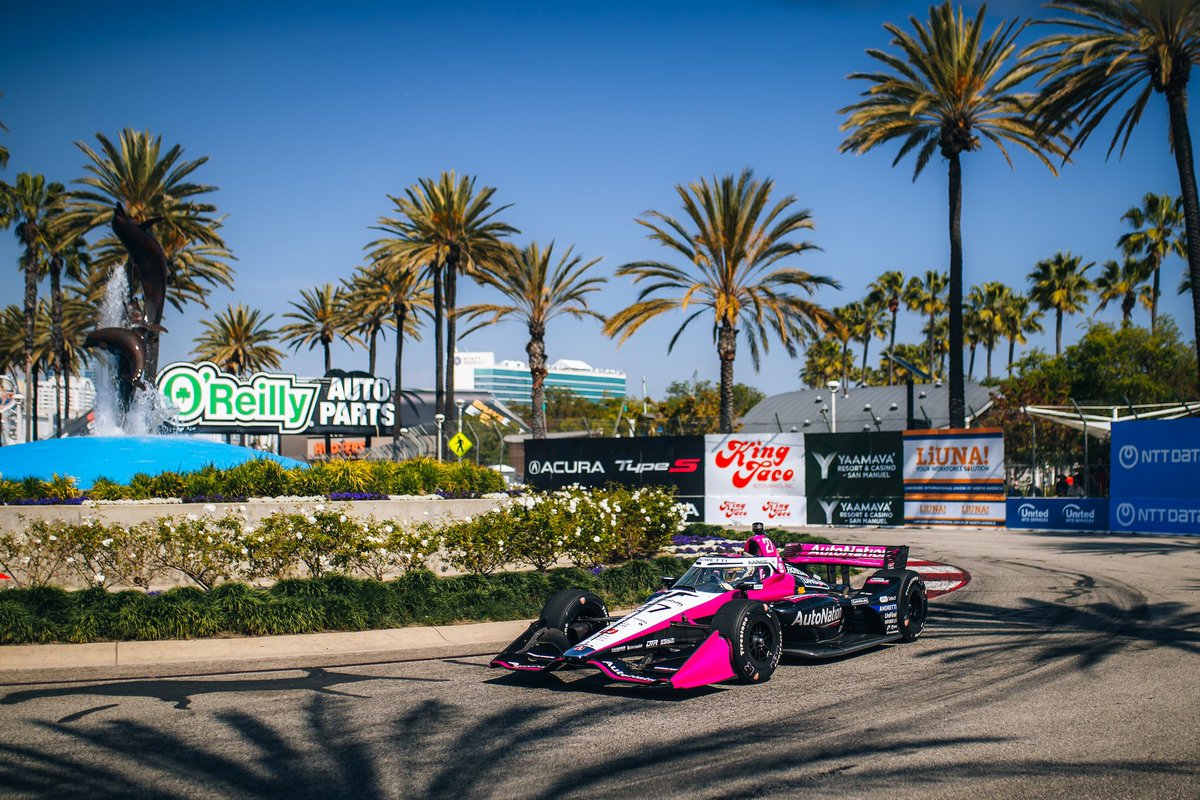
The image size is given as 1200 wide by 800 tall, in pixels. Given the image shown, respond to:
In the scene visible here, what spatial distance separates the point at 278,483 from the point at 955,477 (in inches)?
Answer: 779

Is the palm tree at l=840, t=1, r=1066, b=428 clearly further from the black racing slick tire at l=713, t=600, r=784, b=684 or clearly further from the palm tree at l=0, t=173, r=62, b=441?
the palm tree at l=0, t=173, r=62, b=441

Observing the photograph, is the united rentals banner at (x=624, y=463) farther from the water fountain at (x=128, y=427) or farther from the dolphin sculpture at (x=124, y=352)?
the dolphin sculpture at (x=124, y=352)

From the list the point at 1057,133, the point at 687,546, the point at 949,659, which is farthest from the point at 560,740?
the point at 1057,133

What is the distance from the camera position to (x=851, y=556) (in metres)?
14.0

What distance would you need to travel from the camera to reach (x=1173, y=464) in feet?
89.0

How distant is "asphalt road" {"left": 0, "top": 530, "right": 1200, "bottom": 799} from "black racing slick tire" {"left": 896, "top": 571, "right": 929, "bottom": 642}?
30cm

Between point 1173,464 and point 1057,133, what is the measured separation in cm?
1021

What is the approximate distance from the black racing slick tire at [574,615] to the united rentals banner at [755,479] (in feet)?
66.8

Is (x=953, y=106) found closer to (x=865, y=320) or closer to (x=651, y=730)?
(x=651, y=730)

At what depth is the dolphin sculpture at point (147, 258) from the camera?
105ft

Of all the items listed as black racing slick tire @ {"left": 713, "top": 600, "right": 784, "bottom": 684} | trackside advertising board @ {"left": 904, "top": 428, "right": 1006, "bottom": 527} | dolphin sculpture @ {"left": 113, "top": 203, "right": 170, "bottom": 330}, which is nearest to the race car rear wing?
black racing slick tire @ {"left": 713, "top": 600, "right": 784, "bottom": 684}

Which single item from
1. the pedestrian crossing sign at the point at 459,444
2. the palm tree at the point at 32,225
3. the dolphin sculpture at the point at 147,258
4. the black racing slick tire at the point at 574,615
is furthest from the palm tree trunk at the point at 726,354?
the palm tree at the point at 32,225

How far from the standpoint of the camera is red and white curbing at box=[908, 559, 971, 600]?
1722cm

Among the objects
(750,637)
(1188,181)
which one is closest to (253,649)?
(750,637)
